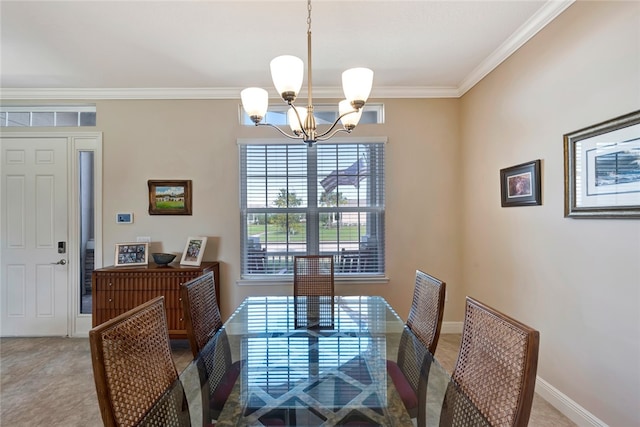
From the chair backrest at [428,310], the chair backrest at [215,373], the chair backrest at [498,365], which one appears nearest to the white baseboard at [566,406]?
the chair backrest at [428,310]

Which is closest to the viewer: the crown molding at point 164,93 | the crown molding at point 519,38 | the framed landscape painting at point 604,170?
the framed landscape painting at point 604,170

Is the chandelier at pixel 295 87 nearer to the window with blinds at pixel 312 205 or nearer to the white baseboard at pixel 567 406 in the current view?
the window with blinds at pixel 312 205

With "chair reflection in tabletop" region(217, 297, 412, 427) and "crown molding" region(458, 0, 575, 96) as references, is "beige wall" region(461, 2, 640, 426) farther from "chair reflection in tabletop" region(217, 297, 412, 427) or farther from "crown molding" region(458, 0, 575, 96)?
"chair reflection in tabletop" region(217, 297, 412, 427)


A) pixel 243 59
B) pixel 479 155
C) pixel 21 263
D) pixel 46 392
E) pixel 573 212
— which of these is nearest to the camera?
pixel 573 212

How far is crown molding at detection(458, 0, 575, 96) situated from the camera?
200cm

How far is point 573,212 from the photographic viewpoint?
192cm

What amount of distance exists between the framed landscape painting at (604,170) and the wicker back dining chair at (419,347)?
1030mm

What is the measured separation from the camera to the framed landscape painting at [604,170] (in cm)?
155

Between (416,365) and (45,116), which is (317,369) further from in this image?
(45,116)

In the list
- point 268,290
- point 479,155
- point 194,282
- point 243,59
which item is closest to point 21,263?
point 268,290

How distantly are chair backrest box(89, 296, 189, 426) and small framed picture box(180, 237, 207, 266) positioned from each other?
1.92 m

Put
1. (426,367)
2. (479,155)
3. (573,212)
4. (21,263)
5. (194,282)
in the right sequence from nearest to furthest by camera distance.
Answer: (426,367), (194,282), (573,212), (479,155), (21,263)

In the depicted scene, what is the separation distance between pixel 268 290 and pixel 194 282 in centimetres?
169

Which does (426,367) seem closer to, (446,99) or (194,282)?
(194,282)
